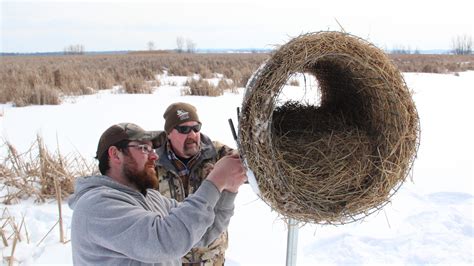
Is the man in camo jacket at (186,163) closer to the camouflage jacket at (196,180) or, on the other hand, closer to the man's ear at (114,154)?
the camouflage jacket at (196,180)

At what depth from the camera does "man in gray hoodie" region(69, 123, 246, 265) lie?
1.41 m

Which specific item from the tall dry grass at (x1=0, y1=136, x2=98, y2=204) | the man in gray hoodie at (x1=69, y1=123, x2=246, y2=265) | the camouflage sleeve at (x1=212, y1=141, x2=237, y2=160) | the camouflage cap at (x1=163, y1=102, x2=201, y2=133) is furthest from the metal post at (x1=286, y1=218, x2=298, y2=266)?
the tall dry grass at (x1=0, y1=136, x2=98, y2=204)

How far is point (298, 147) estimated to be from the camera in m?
1.53

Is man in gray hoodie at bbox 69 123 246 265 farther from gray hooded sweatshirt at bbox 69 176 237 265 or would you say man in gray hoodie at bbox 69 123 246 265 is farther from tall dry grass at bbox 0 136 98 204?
tall dry grass at bbox 0 136 98 204

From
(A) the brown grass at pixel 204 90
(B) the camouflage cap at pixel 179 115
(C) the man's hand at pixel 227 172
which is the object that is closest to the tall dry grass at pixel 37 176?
(B) the camouflage cap at pixel 179 115

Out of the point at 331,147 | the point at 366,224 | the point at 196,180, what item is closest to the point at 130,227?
the point at 331,147

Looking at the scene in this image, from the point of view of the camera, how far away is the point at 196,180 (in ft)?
8.74

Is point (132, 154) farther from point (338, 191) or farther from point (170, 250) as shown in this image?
point (338, 191)

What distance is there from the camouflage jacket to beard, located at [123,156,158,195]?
89 cm

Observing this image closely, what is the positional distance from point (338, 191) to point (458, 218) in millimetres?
3509

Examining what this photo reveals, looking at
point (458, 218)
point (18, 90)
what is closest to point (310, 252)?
point (458, 218)

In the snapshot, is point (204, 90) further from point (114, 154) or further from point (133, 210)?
point (133, 210)

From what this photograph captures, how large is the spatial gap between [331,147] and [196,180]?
1.29 meters

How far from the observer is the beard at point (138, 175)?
1688mm
